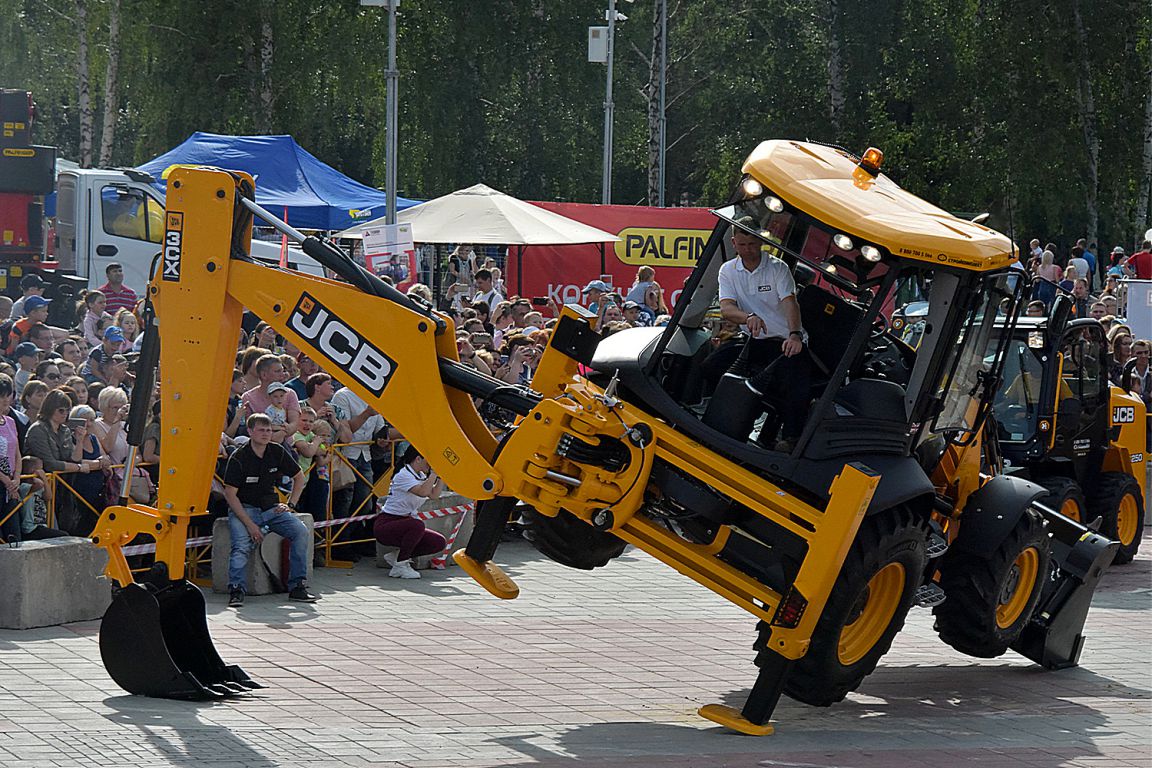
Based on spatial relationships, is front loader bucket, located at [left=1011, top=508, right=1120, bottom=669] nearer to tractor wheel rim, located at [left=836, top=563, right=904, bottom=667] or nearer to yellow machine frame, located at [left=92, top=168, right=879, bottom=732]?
tractor wheel rim, located at [left=836, top=563, right=904, bottom=667]

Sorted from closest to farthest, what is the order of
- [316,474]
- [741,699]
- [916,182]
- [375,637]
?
1. [741,699]
2. [375,637]
3. [316,474]
4. [916,182]

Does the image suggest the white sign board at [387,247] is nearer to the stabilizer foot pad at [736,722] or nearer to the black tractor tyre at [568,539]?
the black tractor tyre at [568,539]

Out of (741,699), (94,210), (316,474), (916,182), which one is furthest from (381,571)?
(916,182)

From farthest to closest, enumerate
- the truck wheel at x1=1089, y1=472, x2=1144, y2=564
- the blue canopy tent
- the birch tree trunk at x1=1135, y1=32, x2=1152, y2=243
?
the birch tree trunk at x1=1135, y1=32, x2=1152, y2=243 < the blue canopy tent < the truck wheel at x1=1089, y1=472, x2=1144, y2=564

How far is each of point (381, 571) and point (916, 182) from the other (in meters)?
29.7

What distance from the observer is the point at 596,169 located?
4425 cm

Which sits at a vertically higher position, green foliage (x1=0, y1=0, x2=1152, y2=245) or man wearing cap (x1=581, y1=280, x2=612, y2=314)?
green foliage (x1=0, y1=0, x2=1152, y2=245)

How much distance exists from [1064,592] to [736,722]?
119 inches

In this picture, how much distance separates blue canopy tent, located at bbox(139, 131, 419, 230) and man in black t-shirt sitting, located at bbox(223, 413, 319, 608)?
15.9 meters

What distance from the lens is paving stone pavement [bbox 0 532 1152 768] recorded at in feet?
26.4

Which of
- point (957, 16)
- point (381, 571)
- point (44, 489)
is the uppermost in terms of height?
point (957, 16)

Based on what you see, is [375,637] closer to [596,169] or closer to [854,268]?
[854,268]

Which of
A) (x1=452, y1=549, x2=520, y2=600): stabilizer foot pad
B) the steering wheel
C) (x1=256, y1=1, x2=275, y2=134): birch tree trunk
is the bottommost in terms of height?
(x1=452, y1=549, x2=520, y2=600): stabilizer foot pad

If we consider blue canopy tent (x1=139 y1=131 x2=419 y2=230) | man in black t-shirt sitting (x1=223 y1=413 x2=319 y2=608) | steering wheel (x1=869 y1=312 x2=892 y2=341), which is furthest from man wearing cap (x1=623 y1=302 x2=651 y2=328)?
steering wheel (x1=869 y1=312 x2=892 y2=341)
